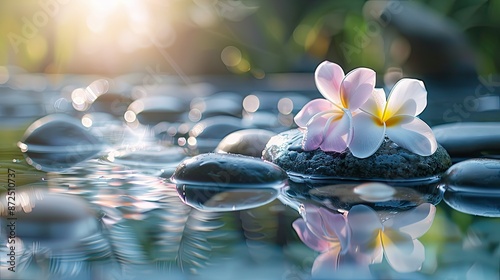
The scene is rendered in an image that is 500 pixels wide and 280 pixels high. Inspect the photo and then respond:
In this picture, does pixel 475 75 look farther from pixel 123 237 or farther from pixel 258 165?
pixel 123 237

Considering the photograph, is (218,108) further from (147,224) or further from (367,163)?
(147,224)

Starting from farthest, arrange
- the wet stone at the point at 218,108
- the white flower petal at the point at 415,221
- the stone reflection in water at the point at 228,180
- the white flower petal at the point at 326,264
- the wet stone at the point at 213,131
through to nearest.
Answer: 1. the wet stone at the point at 218,108
2. the wet stone at the point at 213,131
3. the stone reflection in water at the point at 228,180
4. the white flower petal at the point at 415,221
5. the white flower petal at the point at 326,264

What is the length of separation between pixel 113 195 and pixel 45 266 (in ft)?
1.46

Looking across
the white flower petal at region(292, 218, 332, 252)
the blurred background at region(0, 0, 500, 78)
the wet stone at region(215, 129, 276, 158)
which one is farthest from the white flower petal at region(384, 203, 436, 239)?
the blurred background at region(0, 0, 500, 78)

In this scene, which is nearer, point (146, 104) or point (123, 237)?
point (123, 237)

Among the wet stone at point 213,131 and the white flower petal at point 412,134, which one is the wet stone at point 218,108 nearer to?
the wet stone at point 213,131

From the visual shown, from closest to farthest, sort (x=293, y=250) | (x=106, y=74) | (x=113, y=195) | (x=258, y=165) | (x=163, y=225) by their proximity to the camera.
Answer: (x=293, y=250), (x=163, y=225), (x=113, y=195), (x=258, y=165), (x=106, y=74)

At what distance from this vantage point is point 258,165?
1.37 meters

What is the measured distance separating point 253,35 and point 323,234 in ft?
12.9

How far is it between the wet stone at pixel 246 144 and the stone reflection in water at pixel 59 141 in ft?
1.25

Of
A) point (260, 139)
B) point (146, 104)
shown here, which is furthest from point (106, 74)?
point (260, 139)

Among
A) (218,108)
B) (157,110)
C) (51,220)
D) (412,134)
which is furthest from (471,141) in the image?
(157,110)

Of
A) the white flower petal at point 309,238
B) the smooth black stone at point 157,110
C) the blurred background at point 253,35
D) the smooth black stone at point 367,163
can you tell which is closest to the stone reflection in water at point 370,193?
the smooth black stone at point 367,163

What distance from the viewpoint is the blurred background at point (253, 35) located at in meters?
4.04
